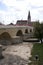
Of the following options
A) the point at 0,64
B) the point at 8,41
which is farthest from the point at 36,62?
the point at 8,41

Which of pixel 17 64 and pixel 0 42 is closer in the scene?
pixel 17 64

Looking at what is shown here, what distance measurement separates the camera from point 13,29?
33156 mm

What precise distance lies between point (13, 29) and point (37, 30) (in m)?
4.32

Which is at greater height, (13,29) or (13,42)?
(13,29)

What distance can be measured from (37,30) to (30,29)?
807 inches

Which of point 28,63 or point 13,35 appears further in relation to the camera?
point 13,35

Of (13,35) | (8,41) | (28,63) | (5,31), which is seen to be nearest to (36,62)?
(28,63)

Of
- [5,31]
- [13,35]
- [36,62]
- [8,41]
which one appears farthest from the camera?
[13,35]

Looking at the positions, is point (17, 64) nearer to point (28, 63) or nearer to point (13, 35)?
point (28, 63)

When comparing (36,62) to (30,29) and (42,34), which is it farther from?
(30,29)

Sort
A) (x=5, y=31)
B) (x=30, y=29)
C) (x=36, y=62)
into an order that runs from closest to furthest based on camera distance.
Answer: (x=36, y=62), (x=5, y=31), (x=30, y=29)

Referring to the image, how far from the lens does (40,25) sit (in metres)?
31.2

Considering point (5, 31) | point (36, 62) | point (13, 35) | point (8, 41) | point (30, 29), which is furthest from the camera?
point (30, 29)

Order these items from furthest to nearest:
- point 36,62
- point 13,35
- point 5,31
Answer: point 13,35 → point 5,31 → point 36,62
